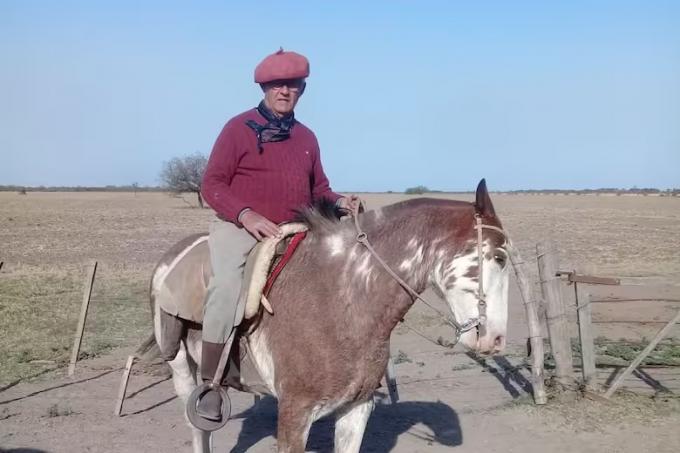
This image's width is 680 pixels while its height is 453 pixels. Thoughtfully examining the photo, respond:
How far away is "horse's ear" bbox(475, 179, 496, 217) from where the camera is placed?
11.8ft

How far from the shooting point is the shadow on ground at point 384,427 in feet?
20.4

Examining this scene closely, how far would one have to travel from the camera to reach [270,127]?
166 inches

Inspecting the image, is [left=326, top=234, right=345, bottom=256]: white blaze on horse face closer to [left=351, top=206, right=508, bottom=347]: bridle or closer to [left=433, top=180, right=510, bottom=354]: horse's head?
[left=351, top=206, right=508, bottom=347]: bridle

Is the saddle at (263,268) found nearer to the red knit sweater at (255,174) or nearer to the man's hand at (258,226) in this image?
the man's hand at (258,226)

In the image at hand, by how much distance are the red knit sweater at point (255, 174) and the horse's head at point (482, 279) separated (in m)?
1.06

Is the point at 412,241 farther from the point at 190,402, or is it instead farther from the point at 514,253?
the point at 190,402

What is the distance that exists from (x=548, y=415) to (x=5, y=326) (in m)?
8.38

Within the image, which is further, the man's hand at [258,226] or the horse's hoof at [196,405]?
the horse's hoof at [196,405]

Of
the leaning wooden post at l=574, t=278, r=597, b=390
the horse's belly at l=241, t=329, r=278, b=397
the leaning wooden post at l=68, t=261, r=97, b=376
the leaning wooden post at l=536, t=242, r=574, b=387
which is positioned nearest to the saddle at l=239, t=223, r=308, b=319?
the horse's belly at l=241, t=329, r=278, b=397

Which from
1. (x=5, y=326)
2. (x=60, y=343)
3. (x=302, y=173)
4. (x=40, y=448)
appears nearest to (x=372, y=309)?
(x=302, y=173)

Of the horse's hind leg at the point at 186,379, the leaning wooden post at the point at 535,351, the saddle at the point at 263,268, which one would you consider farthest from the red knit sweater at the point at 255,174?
the leaning wooden post at the point at 535,351

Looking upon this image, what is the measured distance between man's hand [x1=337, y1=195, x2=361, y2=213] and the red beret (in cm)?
82

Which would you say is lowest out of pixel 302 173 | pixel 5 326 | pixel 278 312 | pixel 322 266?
pixel 5 326

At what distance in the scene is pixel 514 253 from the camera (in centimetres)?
378
